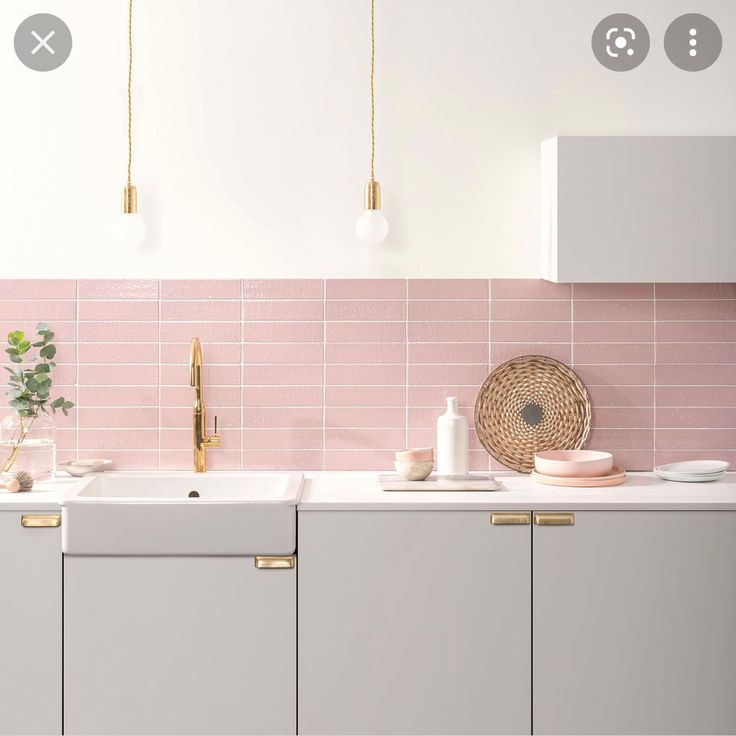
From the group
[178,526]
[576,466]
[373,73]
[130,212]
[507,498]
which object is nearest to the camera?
[178,526]

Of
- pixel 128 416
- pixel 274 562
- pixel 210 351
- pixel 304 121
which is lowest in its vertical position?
pixel 274 562

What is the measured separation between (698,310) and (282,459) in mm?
1425

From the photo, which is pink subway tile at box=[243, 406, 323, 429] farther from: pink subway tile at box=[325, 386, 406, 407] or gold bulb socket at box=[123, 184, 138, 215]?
gold bulb socket at box=[123, 184, 138, 215]

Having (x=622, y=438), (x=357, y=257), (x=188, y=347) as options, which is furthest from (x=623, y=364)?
(x=188, y=347)

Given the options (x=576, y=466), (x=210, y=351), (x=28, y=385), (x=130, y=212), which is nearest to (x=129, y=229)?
(x=130, y=212)

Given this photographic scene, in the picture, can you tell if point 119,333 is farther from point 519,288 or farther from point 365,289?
point 519,288

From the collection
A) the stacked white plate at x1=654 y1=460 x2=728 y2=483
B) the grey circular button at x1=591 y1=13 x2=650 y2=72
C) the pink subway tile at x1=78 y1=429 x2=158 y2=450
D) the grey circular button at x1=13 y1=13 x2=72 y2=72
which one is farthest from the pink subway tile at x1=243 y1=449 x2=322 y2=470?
the grey circular button at x1=591 y1=13 x2=650 y2=72

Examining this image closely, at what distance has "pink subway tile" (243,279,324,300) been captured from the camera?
10.0ft

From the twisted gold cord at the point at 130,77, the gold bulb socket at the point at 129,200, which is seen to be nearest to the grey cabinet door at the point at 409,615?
the gold bulb socket at the point at 129,200

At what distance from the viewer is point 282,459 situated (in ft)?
10.1

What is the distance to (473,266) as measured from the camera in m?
3.07

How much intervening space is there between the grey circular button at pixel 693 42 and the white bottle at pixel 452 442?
1.32 m

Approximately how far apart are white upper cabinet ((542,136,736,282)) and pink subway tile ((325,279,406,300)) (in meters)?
0.53

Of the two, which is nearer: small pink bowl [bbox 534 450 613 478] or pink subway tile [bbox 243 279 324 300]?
small pink bowl [bbox 534 450 613 478]
